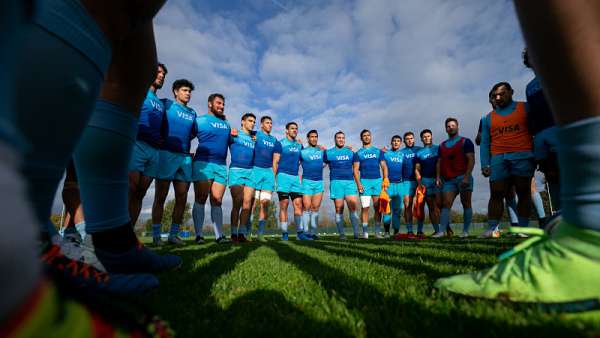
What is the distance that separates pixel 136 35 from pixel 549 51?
4.69 ft

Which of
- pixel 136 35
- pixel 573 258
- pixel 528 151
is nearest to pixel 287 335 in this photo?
pixel 573 258

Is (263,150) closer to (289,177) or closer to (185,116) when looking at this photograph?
(289,177)

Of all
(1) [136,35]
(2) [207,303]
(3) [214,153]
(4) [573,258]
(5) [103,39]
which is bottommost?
(2) [207,303]

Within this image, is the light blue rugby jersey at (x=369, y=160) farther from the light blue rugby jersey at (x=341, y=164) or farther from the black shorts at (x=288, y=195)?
the black shorts at (x=288, y=195)

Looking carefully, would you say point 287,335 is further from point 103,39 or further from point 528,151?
point 528,151

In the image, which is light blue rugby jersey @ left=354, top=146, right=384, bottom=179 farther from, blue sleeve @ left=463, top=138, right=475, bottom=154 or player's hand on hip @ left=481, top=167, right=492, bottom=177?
player's hand on hip @ left=481, top=167, right=492, bottom=177

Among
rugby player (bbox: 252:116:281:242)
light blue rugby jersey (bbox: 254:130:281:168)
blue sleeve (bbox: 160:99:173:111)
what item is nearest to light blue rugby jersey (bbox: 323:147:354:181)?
rugby player (bbox: 252:116:281:242)

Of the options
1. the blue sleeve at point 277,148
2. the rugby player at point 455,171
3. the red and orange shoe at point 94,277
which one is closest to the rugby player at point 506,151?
the rugby player at point 455,171

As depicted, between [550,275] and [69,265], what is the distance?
1.33m

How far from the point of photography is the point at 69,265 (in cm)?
92

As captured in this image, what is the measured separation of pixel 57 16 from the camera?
740mm

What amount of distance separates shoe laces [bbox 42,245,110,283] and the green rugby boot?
1.10 meters

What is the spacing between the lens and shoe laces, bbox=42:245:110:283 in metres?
0.86

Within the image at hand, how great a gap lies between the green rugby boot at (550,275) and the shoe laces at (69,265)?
110 cm
